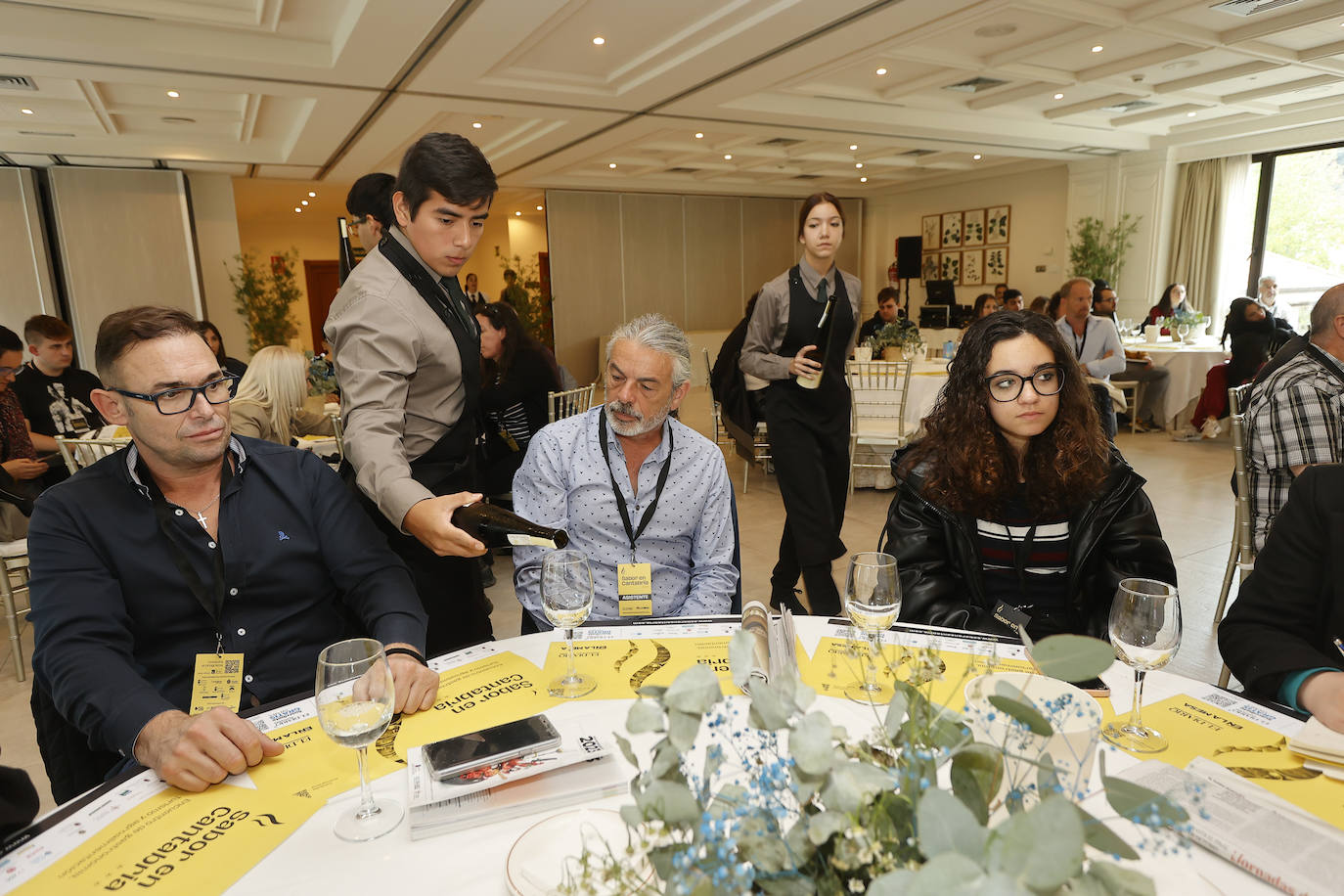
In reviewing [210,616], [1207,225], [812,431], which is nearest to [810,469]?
[812,431]

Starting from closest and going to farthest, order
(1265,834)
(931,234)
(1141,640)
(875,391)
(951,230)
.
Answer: (1265,834) → (1141,640) → (875,391) → (951,230) → (931,234)

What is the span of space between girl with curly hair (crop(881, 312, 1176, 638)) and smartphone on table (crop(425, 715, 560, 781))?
38.9 inches

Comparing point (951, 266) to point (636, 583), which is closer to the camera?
point (636, 583)

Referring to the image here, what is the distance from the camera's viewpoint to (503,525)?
1.36 metres

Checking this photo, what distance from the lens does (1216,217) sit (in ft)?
31.5

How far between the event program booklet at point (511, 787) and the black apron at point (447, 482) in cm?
95

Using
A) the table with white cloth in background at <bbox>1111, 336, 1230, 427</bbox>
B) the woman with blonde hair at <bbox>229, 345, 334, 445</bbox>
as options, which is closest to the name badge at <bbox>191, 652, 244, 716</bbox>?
the woman with blonde hair at <bbox>229, 345, 334, 445</bbox>

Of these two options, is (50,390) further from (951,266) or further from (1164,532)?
(951,266)

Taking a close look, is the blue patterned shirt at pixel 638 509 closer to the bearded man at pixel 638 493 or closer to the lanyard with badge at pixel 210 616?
the bearded man at pixel 638 493

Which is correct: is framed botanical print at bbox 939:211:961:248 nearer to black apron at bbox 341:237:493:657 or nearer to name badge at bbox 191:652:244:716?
black apron at bbox 341:237:493:657

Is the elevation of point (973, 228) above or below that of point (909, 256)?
above


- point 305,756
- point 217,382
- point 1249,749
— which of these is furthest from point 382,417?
point 1249,749

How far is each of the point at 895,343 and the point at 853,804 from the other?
6.63 m

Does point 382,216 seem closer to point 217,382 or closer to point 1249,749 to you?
point 217,382
